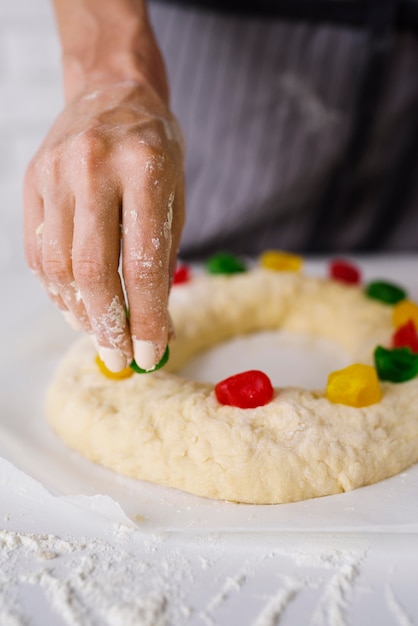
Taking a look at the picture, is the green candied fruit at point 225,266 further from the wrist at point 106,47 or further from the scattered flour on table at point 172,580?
the scattered flour on table at point 172,580

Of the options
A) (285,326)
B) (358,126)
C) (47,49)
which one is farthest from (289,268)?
(47,49)

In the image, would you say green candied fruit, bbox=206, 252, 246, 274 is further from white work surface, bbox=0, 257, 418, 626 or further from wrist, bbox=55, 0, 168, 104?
white work surface, bbox=0, 257, 418, 626

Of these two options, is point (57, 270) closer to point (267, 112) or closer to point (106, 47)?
point (106, 47)

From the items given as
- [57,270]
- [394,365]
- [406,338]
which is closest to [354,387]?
[394,365]

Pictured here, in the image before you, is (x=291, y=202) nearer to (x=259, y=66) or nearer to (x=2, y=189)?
(x=259, y=66)

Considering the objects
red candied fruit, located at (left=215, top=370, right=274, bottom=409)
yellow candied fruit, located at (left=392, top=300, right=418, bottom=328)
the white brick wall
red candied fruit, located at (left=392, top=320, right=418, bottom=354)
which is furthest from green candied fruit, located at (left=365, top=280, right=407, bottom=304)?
the white brick wall

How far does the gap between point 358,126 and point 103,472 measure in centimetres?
100

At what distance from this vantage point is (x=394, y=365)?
42.1 inches

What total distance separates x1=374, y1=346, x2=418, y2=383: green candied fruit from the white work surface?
0.54ft

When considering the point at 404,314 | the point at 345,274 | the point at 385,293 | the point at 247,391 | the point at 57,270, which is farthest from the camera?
the point at 345,274

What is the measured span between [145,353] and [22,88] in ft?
5.00

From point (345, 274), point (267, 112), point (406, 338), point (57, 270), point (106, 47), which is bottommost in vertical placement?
point (345, 274)

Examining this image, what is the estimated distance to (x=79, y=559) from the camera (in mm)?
813

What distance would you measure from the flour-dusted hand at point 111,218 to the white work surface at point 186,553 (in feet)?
0.61
